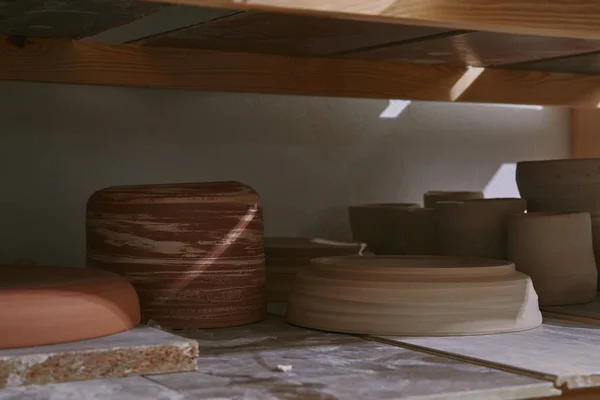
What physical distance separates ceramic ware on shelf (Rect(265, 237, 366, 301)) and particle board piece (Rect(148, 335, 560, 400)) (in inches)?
15.6

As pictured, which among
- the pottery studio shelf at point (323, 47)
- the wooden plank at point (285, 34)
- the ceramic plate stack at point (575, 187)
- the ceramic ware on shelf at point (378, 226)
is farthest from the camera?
the ceramic ware on shelf at point (378, 226)

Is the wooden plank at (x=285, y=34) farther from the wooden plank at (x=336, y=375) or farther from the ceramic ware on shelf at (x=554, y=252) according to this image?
the wooden plank at (x=336, y=375)

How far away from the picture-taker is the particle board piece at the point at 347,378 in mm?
984

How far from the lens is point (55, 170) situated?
173cm

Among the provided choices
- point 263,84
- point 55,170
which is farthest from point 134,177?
point 263,84

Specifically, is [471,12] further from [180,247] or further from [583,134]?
[583,134]

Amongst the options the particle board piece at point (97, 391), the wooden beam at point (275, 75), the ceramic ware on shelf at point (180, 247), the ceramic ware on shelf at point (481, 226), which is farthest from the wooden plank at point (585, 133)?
the particle board piece at point (97, 391)

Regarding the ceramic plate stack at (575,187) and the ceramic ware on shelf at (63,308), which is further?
the ceramic plate stack at (575,187)

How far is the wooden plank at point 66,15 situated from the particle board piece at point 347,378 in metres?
0.54

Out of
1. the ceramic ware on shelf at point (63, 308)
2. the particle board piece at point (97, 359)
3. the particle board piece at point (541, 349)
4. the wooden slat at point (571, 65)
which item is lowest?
the particle board piece at point (541, 349)

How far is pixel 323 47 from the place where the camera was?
175 centimetres

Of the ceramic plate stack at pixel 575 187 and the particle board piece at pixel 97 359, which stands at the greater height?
the ceramic plate stack at pixel 575 187

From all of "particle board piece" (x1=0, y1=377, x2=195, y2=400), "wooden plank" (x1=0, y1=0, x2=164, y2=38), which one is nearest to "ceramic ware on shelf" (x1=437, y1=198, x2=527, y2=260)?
"wooden plank" (x1=0, y1=0, x2=164, y2=38)

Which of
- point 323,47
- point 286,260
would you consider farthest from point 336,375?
point 323,47
